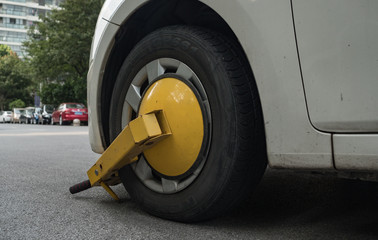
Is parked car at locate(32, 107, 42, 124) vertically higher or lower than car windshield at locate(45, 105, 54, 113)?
lower

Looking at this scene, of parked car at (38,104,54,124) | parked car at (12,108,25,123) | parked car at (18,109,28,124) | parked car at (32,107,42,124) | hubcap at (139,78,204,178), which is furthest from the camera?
parked car at (12,108,25,123)

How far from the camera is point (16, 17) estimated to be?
66250 millimetres

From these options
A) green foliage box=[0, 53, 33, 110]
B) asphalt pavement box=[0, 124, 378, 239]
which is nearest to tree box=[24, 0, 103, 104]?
green foliage box=[0, 53, 33, 110]

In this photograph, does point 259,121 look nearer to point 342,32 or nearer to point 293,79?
point 293,79

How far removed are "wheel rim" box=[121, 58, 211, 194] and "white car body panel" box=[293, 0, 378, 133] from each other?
482 mm

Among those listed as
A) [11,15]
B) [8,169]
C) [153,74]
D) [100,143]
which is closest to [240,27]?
[153,74]

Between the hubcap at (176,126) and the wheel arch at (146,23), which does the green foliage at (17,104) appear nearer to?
the wheel arch at (146,23)

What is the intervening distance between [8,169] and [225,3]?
9.88 ft

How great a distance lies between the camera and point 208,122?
1584 millimetres

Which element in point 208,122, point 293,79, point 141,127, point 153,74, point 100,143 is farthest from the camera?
point 100,143

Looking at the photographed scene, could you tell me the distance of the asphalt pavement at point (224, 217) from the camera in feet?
5.24

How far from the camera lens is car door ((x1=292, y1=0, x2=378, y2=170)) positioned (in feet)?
3.85

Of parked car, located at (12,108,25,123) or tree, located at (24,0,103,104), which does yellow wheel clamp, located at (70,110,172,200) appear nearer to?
tree, located at (24,0,103,104)

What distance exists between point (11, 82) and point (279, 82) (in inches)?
1990
